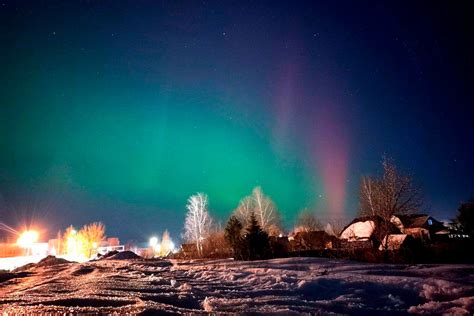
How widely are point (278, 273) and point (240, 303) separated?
4.46m

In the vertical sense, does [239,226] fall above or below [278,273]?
above

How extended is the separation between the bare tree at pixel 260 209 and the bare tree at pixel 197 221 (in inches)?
211

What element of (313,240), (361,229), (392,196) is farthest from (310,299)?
(361,229)

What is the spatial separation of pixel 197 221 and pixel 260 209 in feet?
29.1

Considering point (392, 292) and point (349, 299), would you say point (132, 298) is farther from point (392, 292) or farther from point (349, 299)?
point (392, 292)

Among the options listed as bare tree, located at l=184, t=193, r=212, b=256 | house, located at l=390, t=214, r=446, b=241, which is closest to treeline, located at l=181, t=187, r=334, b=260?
bare tree, located at l=184, t=193, r=212, b=256

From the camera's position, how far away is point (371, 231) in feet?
119

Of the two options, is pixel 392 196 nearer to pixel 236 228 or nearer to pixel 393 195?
pixel 393 195

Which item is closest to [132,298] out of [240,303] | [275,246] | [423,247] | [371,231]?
[240,303]

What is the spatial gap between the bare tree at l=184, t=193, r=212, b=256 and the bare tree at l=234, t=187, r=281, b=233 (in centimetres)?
537

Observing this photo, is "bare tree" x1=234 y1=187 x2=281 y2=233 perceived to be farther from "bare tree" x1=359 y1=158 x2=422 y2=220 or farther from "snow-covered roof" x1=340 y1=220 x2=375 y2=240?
"bare tree" x1=359 y1=158 x2=422 y2=220

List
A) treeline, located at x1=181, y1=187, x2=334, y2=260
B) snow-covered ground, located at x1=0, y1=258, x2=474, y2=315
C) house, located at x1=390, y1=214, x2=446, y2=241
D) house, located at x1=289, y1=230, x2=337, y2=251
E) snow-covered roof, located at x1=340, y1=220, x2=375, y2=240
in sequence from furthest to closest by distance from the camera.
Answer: house, located at x1=390, y1=214, x2=446, y2=241
snow-covered roof, located at x1=340, y1=220, x2=375, y2=240
house, located at x1=289, y1=230, x2=337, y2=251
treeline, located at x1=181, y1=187, x2=334, y2=260
snow-covered ground, located at x1=0, y1=258, x2=474, y2=315

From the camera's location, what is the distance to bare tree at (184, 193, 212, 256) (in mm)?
38656

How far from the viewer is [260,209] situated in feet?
139
